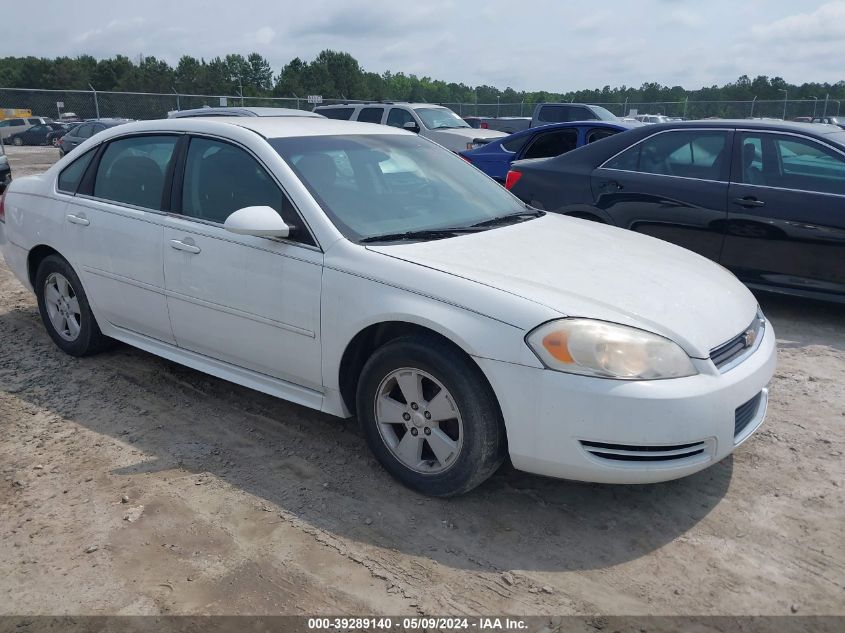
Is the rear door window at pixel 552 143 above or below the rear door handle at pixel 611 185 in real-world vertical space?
above

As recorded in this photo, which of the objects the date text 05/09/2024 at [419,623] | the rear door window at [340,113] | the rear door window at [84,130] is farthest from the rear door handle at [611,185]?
the rear door window at [84,130]

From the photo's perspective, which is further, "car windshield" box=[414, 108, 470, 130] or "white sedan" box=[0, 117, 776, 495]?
"car windshield" box=[414, 108, 470, 130]

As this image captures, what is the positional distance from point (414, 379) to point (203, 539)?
1103 mm

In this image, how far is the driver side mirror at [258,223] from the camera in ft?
11.2

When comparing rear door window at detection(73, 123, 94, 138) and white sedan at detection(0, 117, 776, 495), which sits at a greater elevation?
rear door window at detection(73, 123, 94, 138)

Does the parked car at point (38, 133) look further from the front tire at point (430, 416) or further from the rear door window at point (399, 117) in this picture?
the front tire at point (430, 416)

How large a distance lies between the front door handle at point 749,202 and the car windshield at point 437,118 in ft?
36.0

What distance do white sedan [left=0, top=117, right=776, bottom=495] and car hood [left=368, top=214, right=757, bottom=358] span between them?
14 millimetres

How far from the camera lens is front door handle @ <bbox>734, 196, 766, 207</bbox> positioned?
568cm

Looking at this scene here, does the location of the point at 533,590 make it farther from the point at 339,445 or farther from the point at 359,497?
the point at 339,445

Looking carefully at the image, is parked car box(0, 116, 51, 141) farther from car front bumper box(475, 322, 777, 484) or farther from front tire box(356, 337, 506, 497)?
car front bumper box(475, 322, 777, 484)

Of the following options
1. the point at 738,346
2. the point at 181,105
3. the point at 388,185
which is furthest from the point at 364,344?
the point at 181,105

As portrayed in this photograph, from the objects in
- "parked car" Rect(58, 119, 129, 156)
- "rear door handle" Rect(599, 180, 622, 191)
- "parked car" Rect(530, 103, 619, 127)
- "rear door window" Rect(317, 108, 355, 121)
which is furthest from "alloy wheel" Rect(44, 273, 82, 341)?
"parked car" Rect(58, 119, 129, 156)

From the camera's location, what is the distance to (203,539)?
118 inches
